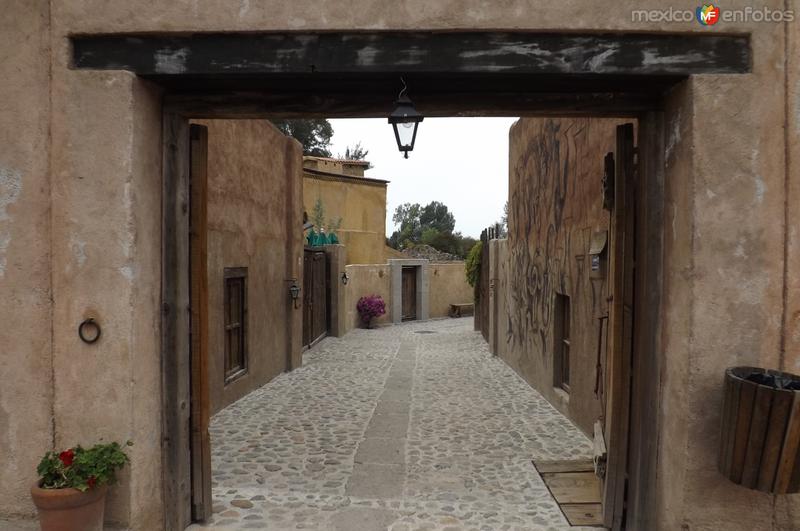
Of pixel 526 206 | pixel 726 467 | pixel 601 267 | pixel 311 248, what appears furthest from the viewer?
pixel 311 248

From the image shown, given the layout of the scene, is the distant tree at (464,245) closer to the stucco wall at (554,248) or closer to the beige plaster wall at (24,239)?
the stucco wall at (554,248)

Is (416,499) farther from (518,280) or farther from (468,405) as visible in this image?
(518,280)

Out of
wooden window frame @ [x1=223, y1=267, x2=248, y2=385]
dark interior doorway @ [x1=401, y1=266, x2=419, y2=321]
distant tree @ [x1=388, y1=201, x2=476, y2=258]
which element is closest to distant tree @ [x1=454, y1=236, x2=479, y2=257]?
distant tree @ [x1=388, y1=201, x2=476, y2=258]

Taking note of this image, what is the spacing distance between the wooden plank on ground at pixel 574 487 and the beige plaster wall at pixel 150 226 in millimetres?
1097

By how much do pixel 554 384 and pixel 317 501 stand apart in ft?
14.3

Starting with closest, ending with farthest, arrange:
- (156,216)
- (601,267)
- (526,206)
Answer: (156,216) < (601,267) < (526,206)

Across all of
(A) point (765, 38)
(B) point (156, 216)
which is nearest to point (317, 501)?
(B) point (156, 216)

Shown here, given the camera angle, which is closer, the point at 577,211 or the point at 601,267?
the point at 601,267

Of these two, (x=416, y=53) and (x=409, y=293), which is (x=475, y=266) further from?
(x=416, y=53)

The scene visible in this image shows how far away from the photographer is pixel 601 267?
556cm

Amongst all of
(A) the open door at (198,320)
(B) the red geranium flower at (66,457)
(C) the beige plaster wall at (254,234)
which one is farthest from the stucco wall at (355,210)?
(B) the red geranium flower at (66,457)

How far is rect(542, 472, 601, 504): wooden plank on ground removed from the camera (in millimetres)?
4312

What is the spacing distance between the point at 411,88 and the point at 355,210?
21407 mm

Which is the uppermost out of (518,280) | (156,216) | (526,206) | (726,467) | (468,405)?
(526,206)
